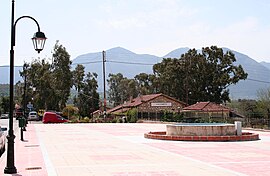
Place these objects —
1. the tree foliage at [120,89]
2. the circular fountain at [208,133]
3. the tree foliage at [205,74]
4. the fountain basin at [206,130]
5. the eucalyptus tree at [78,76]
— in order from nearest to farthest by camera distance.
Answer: the circular fountain at [208,133] → the fountain basin at [206,130] → the tree foliage at [205,74] → the eucalyptus tree at [78,76] → the tree foliage at [120,89]

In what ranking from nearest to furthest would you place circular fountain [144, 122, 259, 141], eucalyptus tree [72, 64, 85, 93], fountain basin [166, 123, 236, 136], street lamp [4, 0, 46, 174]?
street lamp [4, 0, 46, 174] < circular fountain [144, 122, 259, 141] < fountain basin [166, 123, 236, 136] < eucalyptus tree [72, 64, 85, 93]

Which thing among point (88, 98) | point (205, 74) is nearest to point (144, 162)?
point (205, 74)

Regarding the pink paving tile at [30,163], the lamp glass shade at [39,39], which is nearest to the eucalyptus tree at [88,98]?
the pink paving tile at [30,163]

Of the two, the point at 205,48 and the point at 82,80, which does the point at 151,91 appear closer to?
the point at 82,80

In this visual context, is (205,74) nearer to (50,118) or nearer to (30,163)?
(50,118)

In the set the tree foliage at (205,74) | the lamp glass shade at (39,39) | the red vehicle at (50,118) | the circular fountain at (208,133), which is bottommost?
the circular fountain at (208,133)

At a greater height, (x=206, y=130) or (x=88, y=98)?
(x=88, y=98)

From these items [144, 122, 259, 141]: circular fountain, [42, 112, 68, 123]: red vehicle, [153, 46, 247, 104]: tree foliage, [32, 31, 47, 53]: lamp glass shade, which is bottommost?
[144, 122, 259, 141]: circular fountain

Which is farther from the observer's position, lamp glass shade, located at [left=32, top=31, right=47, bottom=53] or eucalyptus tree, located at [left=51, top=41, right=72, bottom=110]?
eucalyptus tree, located at [left=51, top=41, right=72, bottom=110]

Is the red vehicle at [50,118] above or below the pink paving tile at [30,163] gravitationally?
above

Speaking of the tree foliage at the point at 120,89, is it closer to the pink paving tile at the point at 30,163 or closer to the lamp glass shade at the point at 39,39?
the pink paving tile at the point at 30,163

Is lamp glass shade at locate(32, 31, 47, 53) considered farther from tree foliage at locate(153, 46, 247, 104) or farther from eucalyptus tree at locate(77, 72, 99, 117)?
eucalyptus tree at locate(77, 72, 99, 117)

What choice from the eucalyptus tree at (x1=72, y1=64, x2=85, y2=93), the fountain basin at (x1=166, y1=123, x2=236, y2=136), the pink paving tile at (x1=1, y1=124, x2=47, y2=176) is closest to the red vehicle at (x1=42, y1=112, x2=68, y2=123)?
the fountain basin at (x1=166, y1=123, x2=236, y2=136)

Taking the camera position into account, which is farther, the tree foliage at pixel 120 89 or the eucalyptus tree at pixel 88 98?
the tree foliage at pixel 120 89
